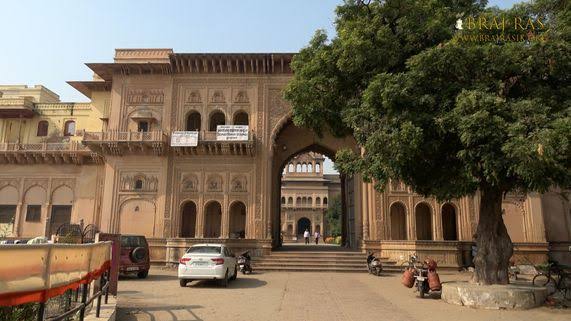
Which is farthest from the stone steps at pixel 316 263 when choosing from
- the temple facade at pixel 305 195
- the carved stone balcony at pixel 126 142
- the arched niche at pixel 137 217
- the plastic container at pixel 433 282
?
the temple facade at pixel 305 195

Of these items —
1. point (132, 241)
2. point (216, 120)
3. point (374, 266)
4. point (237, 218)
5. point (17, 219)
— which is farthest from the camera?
point (17, 219)

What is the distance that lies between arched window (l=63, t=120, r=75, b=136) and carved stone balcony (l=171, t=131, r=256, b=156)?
32.3ft

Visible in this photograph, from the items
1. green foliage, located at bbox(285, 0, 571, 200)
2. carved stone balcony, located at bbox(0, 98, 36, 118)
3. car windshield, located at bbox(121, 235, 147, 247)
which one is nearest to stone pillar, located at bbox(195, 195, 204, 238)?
car windshield, located at bbox(121, 235, 147, 247)

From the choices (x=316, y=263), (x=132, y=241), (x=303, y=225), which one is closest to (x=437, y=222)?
(x=316, y=263)

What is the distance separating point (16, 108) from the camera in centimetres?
2958

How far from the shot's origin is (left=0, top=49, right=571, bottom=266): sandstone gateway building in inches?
952

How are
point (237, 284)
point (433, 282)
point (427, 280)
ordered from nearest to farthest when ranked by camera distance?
1. point (433, 282)
2. point (427, 280)
3. point (237, 284)

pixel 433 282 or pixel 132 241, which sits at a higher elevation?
pixel 132 241

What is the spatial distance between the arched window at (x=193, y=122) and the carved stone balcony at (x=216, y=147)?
2.40 m

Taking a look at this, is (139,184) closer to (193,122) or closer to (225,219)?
(193,122)

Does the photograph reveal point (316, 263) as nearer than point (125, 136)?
Yes

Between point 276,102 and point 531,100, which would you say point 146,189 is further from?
point 531,100

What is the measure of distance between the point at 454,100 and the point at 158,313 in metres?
8.45

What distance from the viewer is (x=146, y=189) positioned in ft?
82.9
